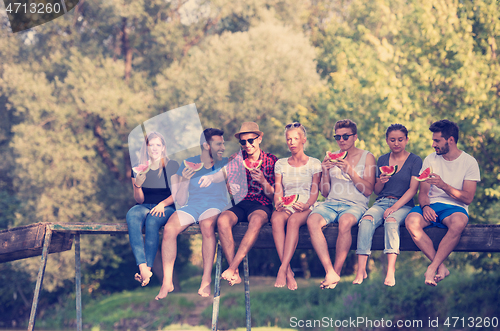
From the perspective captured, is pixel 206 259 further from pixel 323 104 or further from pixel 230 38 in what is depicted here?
pixel 230 38

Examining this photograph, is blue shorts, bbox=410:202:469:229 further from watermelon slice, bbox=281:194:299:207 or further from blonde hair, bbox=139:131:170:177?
blonde hair, bbox=139:131:170:177

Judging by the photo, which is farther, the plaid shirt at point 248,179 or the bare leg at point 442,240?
the plaid shirt at point 248,179

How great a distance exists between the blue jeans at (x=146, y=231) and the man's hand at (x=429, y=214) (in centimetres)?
297

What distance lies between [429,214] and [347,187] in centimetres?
96

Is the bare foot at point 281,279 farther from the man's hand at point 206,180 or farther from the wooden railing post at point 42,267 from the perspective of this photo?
the wooden railing post at point 42,267

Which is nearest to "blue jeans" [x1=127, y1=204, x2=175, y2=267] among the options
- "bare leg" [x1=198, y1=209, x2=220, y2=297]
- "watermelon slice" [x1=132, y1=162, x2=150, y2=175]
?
"watermelon slice" [x1=132, y1=162, x2=150, y2=175]

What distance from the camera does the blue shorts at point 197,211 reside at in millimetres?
5520

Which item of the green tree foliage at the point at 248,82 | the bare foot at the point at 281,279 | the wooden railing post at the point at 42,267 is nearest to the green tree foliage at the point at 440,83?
the green tree foliage at the point at 248,82

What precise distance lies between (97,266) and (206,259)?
1891 centimetres

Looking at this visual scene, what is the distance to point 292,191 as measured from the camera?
5668mm

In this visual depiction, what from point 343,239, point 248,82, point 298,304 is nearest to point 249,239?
point 343,239

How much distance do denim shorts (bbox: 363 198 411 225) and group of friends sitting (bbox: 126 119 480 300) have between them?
0.01 metres

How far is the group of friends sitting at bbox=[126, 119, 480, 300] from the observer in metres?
5.13

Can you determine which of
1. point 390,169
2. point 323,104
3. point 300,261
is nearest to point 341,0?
point 323,104
